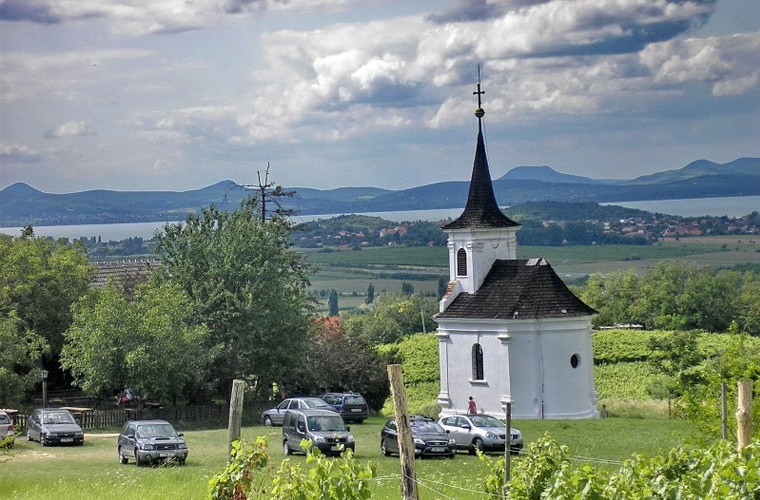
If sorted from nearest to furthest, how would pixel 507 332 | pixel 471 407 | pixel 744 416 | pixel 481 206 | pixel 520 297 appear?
1. pixel 744 416
2. pixel 471 407
3. pixel 507 332
4. pixel 520 297
5. pixel 481 206

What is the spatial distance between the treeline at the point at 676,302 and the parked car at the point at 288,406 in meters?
49.3

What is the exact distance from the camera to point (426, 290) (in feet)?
596

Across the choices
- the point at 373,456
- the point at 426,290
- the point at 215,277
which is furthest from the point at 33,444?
the point at 426,290

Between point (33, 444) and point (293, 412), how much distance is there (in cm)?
949

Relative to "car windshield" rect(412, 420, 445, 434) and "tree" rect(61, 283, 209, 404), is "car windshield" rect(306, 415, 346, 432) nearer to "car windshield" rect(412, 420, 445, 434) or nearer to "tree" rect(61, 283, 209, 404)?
"car windshield" rect(412, 420, 445, 434)

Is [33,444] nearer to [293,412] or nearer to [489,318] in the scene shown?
[293,412]

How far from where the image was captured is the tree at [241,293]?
48.5 m

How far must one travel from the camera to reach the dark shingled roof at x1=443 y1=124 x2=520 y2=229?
156 feet

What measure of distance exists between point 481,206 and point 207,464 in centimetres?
2300

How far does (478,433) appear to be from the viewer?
32.3 metres

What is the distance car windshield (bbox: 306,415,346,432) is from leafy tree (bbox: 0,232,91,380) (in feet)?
69.5

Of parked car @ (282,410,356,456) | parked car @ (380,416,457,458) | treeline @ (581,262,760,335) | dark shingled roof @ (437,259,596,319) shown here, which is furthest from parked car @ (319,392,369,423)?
treeline @ (581,262,760,335)

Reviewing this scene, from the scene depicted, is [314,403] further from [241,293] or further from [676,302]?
[676,302]

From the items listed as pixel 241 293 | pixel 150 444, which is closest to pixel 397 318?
pixel 241 293
